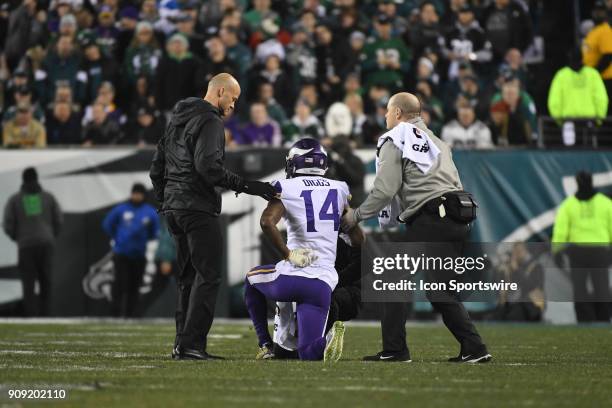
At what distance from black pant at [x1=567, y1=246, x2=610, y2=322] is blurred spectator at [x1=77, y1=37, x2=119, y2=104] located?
6.97m

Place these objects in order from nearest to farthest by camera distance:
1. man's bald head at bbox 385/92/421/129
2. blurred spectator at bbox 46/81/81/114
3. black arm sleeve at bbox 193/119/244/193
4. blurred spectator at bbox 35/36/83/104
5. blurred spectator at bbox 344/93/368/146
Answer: black arm sleeve at bbox 193/119/244/193
man's bald head at bbox 385/92/421/129
blurred spectator at bbox 344/93/368/146
blurred spectator at bbox 46/81/81/114
blurred spectator at bbox 35/36/83/104

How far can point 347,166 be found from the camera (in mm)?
15844

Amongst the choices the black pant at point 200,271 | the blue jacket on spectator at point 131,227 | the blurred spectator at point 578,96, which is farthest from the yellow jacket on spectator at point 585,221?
the black pant at point 200,271

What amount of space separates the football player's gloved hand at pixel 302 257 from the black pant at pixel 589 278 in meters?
7.42

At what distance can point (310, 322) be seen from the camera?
8938 mm

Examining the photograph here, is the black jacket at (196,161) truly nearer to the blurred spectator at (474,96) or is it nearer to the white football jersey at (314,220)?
the white football jersey at (314,220)

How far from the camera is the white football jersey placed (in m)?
9.00

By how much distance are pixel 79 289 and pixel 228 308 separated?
1851 millimetres

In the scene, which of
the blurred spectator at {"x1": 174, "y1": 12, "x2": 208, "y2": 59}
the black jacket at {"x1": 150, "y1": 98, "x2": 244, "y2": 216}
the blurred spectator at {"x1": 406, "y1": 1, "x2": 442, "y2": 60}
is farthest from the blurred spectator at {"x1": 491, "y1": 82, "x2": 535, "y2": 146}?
the black jacket at {"x1": 150, "y1": 98, "x2": 244, "y2": 216}

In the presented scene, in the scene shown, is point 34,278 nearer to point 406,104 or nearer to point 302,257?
point 302,257

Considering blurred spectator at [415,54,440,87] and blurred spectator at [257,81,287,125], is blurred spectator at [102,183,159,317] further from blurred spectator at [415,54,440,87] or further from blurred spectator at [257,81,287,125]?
blurred spectator at [415,54,440,87]

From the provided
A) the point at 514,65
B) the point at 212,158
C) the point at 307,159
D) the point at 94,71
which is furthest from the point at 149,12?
the point at 212,158

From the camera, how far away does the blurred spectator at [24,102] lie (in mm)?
17933

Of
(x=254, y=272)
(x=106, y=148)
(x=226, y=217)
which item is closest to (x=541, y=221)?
(x=226, y=217)
